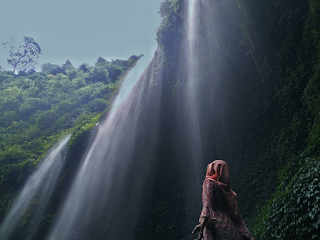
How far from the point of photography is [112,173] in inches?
496

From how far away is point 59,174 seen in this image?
A: 49.1 ft

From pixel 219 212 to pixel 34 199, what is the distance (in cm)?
1477

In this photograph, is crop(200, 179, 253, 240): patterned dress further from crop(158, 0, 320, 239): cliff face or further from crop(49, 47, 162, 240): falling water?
crop(49, 47, 162, 240): falling water

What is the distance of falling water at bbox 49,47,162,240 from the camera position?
37.4ft

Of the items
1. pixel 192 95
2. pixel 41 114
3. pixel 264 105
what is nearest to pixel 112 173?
pixel 192 95

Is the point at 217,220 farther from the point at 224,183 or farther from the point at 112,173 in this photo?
the point at 112,173

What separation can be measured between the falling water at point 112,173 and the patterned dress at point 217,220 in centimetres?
828

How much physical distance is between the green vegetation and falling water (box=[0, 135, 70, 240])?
1013mm

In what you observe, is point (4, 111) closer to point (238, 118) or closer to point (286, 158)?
point (238, 118)

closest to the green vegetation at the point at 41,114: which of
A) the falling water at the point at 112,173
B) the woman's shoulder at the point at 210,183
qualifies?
the falling water at the point at 112,173

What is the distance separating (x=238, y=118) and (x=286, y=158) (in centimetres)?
235

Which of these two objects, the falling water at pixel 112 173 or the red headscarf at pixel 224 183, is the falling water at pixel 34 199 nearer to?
the falling water at pixel 112 173

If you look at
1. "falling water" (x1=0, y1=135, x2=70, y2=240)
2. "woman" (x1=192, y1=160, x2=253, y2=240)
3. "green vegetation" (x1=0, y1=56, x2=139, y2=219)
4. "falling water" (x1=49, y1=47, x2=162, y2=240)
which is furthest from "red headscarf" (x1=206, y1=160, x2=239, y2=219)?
"green vegetation" (x1=0, y1=56, x2=139, y2=219)

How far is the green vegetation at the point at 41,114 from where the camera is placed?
17.5 meters
